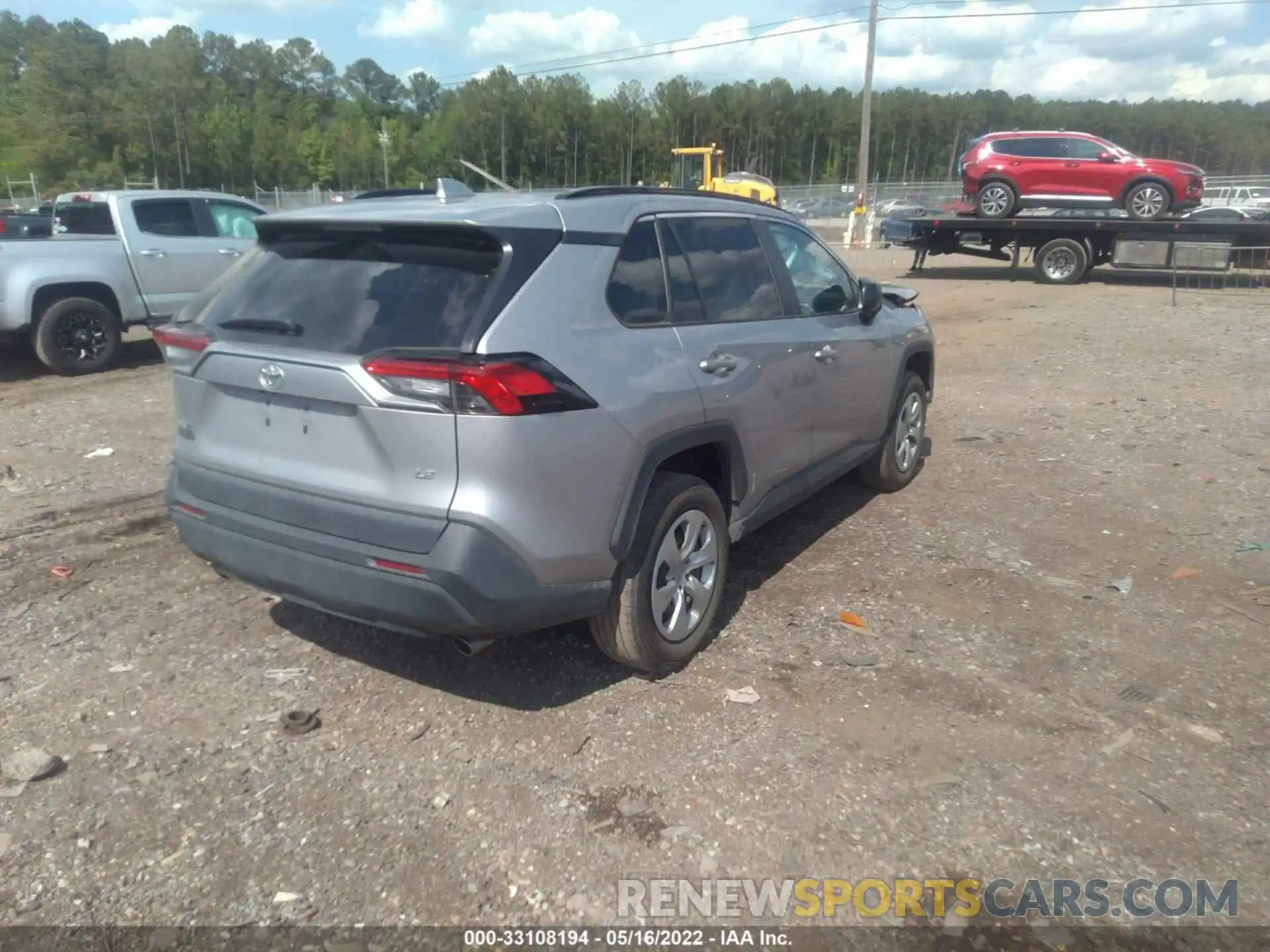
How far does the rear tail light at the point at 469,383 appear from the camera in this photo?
2943mm

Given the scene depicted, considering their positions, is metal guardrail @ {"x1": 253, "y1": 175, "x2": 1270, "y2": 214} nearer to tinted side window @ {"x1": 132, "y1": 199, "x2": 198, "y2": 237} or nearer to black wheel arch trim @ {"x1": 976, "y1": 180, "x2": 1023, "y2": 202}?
black wheel arch trim @ {"x1": 976, "y1": 180, "x2": 1023, "y2": 202}

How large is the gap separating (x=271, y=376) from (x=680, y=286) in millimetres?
1614

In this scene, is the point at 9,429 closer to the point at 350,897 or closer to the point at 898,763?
the point at 350,897

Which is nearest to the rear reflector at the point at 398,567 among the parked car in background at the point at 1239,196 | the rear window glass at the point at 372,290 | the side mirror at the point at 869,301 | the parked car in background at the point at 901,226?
the rear window glass at the point at 372,290

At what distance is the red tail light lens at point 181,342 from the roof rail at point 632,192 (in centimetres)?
144

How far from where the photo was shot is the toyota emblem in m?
3.25

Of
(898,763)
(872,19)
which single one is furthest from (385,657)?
(872,19)

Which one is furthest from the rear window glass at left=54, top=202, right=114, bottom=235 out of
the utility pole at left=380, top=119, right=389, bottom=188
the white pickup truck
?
the utility pole at left=380, top=119, right=389, bottom=188

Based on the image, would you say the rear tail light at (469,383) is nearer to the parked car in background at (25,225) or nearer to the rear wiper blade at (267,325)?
the rear wiper blade at (267,325)

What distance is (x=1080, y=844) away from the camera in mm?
2928

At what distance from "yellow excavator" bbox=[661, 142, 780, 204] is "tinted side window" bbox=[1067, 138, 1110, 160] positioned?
11112mm

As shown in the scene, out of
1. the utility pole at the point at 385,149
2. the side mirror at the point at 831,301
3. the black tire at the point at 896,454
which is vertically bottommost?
the black tire at the point at 896,454

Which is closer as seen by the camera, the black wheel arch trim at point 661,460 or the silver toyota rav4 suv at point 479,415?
the silver toyota rav4 suv at point 479,415

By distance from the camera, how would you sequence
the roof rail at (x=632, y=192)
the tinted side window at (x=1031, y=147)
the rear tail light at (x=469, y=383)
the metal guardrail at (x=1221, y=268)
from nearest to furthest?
the rear tail light at (x=469, y=383) < the roof rail at (x=632, y=192) < the metal guardrail at (x=1221, y=268) < the tinted side window at (x=1031, y=147)
